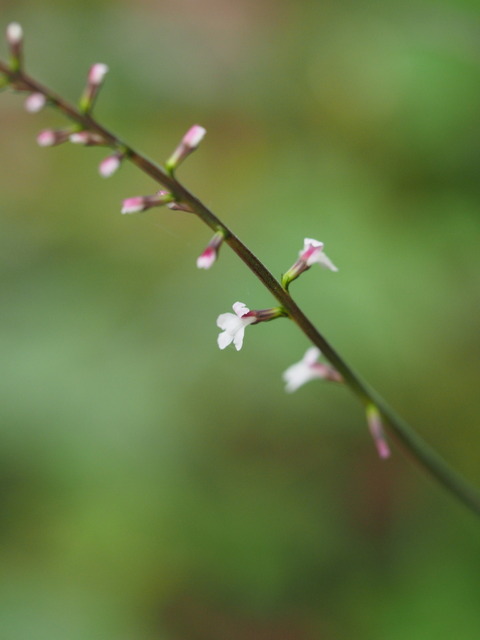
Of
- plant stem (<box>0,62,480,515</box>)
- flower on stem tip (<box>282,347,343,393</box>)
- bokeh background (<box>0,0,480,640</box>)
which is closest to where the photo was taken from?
plant stem (<box>0,62,480,515</box>)

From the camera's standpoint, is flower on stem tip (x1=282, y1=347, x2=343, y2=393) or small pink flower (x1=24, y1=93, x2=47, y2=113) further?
flower on stem tip (x1=282, y1=347, x2=343, y2=393)

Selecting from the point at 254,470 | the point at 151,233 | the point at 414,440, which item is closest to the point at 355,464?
the point at 254,470

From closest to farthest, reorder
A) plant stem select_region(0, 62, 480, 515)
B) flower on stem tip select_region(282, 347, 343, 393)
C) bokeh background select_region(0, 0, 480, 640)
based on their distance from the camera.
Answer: plant stem select_region(0, 62, 480, 515), flower on stem tip select_region(282, 347, 343, 393), bokeh background select_region(0, 0, 480, 640)

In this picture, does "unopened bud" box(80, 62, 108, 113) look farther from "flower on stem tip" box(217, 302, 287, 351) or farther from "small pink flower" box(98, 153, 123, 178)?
"flower on stem tip" box(217, 302, 287, 351)

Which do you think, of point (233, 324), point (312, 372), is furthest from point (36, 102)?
point (312, 372)

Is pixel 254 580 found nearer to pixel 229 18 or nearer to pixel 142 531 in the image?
pixel 142 531

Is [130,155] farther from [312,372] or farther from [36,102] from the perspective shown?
[312,372]

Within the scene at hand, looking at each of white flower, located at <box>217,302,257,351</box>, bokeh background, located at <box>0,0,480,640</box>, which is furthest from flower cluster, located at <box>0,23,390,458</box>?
bokeh background, located at <box>0,0,480,640</box>

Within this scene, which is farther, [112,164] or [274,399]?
[274,399]

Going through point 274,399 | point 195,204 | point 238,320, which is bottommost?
point 274,399
